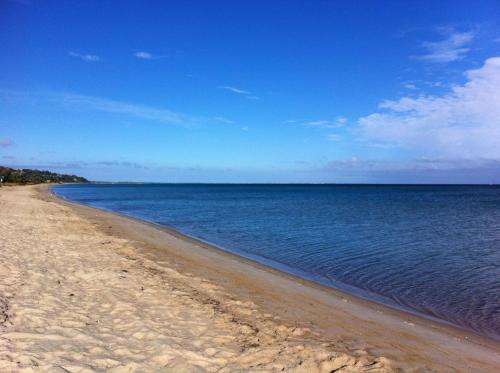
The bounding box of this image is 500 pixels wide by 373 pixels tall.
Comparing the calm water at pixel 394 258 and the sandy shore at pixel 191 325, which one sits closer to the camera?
the sandy shore at pixel 191 325

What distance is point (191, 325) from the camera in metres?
7.17

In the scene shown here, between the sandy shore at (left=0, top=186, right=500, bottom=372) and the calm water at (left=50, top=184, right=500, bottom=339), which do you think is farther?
the calm water at (left=50, top=184, right=500, bottom=339)

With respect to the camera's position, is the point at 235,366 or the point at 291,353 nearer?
the point at 235,366

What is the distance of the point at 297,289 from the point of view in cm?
1172

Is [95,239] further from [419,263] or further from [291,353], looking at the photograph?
[419,263]

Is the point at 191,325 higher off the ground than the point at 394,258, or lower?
higher

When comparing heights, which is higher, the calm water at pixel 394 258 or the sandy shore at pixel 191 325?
the sandy shore at pixel 191 325

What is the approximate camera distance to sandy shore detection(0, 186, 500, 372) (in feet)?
18.5

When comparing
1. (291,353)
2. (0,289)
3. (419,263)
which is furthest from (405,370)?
(419,263)

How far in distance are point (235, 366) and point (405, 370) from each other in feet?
8.91

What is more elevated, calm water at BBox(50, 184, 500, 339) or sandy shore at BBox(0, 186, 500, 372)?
sandy shore at BBox(0, 186, 500, 372)

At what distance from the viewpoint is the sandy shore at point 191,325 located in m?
5.64

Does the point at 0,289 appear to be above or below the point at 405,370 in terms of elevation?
above

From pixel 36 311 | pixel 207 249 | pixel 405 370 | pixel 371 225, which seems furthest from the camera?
pixel 371 225
